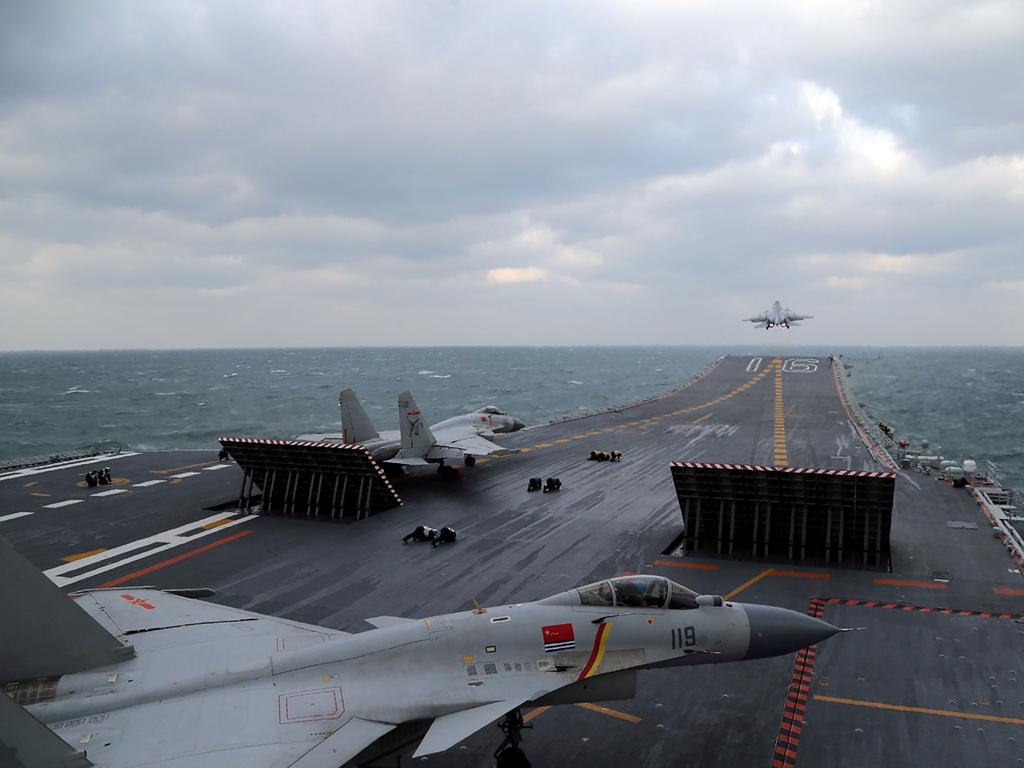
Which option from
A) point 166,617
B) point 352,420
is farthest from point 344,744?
point 352,420

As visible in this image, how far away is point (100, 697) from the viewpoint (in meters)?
10.3

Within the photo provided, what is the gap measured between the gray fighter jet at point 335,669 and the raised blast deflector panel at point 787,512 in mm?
11364

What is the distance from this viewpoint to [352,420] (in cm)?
3481

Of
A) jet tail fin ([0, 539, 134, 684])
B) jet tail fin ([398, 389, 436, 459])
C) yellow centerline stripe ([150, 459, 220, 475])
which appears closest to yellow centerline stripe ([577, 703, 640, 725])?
jet tail fin ([0, 539, 134, 684])

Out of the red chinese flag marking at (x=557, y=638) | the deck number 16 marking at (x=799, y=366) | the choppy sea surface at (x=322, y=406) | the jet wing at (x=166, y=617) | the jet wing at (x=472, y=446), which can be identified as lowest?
the choppy sea surface at (x=322, y=406)

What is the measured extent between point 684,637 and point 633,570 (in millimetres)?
10023

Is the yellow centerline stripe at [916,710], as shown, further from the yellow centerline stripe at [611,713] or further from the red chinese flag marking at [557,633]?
the red chinese flag marking at [557,633]

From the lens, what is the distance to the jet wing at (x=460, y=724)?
948 centimetres

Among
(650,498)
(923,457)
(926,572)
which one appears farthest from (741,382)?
(926,572)

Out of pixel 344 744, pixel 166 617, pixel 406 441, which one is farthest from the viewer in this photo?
pixel 406 441

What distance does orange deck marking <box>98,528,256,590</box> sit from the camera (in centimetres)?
2133

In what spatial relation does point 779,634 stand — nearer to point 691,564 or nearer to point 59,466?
point 691,564

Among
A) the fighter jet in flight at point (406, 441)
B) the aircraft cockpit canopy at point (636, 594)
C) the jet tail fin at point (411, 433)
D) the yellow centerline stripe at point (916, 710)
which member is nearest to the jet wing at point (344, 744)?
the aircraft cockpit canopy at point (636, 594)

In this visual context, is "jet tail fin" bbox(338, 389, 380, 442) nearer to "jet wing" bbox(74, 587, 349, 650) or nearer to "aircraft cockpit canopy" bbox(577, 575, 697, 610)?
"jet wing" bbox(74, 587, 349, 650)
